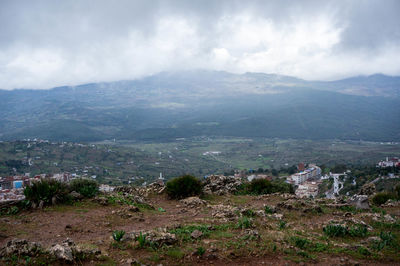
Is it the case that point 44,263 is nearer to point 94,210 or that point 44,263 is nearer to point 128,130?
point 94,210

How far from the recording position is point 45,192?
36.8ft

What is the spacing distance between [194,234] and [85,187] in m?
7.26

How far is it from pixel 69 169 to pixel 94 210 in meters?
68.3

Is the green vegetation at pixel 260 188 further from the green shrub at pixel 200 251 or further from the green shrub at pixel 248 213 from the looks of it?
the green shrub at pixel 200 251

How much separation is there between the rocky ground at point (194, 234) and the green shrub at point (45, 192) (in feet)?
1.72

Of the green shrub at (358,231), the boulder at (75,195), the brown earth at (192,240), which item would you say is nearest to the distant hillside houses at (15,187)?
the boulder at (75,195)

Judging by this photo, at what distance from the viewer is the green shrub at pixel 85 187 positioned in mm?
12500

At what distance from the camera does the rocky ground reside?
254 inches

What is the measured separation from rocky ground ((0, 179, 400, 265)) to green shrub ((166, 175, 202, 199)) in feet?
3.30

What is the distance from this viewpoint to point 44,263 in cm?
586

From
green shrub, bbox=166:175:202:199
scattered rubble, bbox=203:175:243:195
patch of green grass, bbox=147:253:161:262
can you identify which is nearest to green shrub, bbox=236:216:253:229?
patch of green grass, bbox=147:253:161:262

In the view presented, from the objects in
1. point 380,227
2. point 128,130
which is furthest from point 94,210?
point 128,130

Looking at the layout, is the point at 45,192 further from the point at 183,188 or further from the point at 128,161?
the point at 128,161

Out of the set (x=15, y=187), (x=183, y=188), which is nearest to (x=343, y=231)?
(x=183, y=188)
